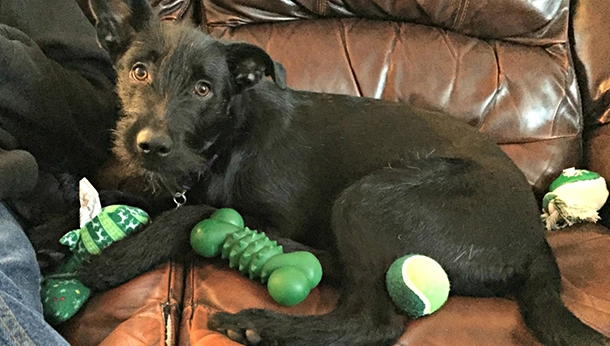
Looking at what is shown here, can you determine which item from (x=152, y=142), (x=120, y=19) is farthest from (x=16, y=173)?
(x=120, y=19)

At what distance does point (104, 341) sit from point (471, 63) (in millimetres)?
1715

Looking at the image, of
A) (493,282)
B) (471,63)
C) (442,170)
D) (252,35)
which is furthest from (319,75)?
(493,282)

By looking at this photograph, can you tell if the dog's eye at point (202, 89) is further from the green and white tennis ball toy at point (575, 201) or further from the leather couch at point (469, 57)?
the green and white tennis ball toy at point (575, 201)

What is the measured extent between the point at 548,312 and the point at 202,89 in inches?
42.1

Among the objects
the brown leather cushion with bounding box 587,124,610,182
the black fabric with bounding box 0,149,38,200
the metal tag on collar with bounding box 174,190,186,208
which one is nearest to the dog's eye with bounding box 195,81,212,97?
the metal tag on collar with bounding box 174,190,186,208

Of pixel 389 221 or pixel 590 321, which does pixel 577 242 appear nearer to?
pixel 590 321

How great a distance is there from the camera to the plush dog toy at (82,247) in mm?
→ 1272

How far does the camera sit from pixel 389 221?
5.02ft

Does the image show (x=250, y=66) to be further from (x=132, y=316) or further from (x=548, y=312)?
(x=548, y=312)

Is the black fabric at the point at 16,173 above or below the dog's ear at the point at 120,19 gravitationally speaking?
below

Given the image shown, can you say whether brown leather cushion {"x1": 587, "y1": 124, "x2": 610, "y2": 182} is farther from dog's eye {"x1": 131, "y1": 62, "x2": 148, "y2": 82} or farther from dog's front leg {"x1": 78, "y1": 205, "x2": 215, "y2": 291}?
dog's eye {"x1": 131, "y1": 62, "x2": 148, "y2": 82}

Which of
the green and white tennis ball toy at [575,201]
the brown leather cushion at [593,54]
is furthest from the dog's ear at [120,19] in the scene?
the brown leather cushion at [593,54]

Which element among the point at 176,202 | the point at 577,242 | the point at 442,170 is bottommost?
the point at 577,242

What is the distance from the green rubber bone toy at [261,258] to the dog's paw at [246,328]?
89mm
